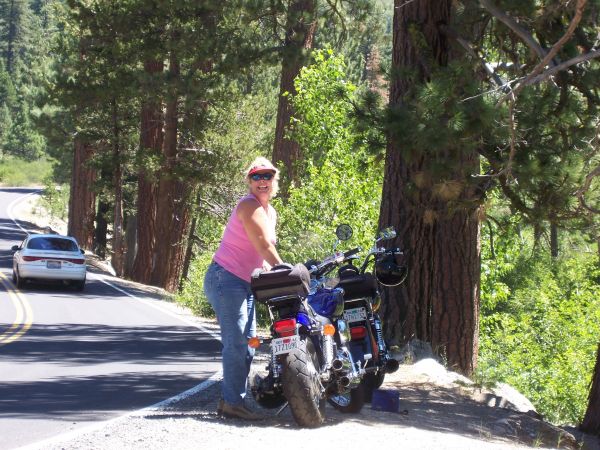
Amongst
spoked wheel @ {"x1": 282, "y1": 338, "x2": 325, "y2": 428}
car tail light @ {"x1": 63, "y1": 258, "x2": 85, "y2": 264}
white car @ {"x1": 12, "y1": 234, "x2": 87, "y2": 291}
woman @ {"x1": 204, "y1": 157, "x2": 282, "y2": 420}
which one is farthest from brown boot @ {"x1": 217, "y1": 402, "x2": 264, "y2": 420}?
car tail light @ {"x1": 63, "y1": 258, "x2": 85, "y2": 264}

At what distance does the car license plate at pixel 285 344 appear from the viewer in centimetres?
756

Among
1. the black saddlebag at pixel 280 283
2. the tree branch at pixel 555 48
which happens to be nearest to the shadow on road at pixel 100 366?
the black saddlebag at pixel 280 283

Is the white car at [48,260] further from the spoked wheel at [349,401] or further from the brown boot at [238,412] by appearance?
the brown boot at [238,412]

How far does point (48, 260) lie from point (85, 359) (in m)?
A: 14.1

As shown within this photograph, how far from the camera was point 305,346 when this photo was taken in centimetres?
769

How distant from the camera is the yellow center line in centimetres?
1667

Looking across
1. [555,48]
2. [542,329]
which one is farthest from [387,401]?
[542,329]

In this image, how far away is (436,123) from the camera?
10.9 m

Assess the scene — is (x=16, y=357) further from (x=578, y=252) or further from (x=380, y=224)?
(x=578, y=252)

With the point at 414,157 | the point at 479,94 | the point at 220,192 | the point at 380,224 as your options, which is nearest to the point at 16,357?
the point at 380,224

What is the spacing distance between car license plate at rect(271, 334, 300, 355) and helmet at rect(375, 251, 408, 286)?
2.09 m

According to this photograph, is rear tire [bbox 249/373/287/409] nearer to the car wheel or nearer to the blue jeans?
the blue jeans

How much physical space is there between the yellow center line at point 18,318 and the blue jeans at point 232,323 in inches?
329

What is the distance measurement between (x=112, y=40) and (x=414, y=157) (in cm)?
2401
